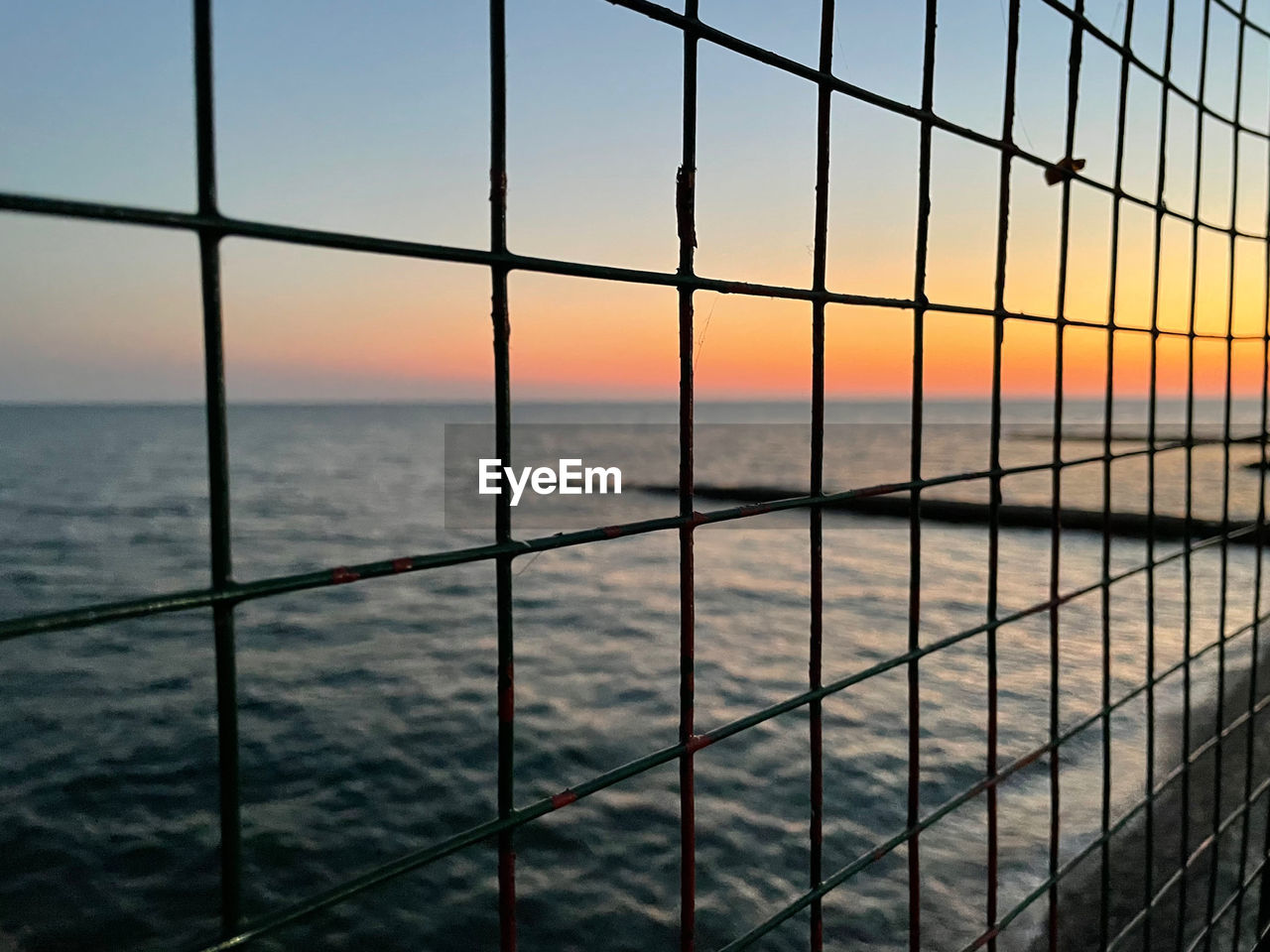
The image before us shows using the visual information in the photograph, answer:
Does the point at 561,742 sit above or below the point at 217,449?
below

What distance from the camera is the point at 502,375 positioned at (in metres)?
0.87

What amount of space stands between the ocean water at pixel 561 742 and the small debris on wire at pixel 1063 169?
6.22 feet

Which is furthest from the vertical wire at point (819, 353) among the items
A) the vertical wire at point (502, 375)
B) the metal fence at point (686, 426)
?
the vertical wire at point (502, 375)

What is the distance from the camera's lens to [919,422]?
151 cm

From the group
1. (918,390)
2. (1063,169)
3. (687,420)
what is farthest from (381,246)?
(1063,169)

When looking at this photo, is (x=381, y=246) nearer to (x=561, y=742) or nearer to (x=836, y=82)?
(x=836, y=82)

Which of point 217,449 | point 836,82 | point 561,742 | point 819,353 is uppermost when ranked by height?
point 836,82

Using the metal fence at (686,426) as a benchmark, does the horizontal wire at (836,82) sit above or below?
above

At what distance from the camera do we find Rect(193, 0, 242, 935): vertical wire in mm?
660

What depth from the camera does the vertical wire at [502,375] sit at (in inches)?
33.5

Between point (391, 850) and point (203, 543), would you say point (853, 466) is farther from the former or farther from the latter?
point (391, 850)

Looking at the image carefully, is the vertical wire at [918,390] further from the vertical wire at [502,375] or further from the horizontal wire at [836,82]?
the vertical wire at [502,375]

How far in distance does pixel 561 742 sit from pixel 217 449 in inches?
376

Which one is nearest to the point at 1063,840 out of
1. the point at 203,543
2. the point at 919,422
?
the point at 919,422
